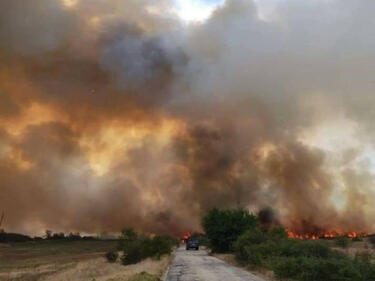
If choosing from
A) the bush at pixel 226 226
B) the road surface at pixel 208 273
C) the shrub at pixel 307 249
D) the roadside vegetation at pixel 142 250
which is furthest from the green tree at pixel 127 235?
the shrub at pixel 307 249

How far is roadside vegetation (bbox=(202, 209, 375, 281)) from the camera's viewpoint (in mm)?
21703

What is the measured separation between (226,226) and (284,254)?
36.1 meters

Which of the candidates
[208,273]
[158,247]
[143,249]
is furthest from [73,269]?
[208,273]

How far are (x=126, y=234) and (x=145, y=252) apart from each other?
1071cm

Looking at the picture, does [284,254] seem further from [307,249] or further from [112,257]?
[112,257]

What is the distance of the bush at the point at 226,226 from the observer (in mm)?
69375

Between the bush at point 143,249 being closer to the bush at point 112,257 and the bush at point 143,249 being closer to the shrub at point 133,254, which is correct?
the shrub at point 133,254

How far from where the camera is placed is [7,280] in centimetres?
3562

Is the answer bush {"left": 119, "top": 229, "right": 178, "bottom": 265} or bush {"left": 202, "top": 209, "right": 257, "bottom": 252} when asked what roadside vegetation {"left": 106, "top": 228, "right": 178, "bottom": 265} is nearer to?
bush {"left": 119, "top": 229, "right": 178, "bottom": 265}

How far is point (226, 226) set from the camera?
70.2 meters

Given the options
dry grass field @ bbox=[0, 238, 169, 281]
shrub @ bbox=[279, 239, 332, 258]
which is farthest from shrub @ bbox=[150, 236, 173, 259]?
shrub @ bbox=[279, 239, 332, 258]

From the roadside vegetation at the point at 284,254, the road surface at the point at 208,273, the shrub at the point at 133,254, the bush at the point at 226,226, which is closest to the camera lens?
the roadside vegetation at the point at 284,254

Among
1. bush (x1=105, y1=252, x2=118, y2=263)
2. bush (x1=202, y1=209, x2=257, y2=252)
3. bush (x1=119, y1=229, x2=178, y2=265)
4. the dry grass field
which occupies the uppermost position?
bush (x1=202, y1=209, x2=257, y2=252)

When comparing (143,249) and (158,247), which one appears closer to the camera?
(143,249)
